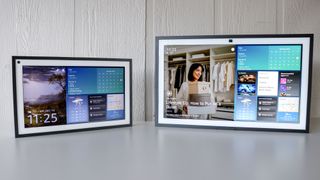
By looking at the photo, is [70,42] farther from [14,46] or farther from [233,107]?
[233,107]

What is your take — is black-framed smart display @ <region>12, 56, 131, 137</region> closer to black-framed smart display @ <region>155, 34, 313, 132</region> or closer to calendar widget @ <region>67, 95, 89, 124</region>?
calendar widget @ <region>67, 95, 89, 124</region>

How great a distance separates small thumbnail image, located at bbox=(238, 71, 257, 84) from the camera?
1.06 m

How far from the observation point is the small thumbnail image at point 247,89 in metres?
1.06

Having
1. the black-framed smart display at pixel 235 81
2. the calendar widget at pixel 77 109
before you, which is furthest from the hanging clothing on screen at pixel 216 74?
the calendar widget at pixel 77 109

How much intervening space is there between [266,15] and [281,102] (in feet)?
1.39

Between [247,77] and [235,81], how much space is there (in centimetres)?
4

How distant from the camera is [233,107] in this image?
107cm

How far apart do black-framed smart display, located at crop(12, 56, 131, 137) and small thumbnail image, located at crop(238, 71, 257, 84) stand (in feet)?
1.38

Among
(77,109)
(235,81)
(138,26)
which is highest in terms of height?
(138,26)

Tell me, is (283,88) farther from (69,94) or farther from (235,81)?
(69,94)

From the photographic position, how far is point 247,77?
1.06m

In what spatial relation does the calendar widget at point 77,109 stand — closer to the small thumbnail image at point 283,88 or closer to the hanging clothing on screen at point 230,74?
the hanging clothing on screen at point 230,74

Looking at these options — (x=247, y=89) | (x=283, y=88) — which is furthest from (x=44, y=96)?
(x=283, y=88)

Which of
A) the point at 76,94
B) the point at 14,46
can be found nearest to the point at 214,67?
the point at 76,94
